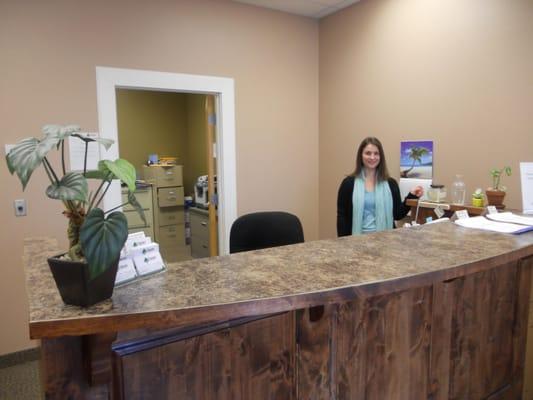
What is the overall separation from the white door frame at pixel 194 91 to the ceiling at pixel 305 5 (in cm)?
71

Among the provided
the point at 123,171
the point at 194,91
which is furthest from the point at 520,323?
the point at 194,91

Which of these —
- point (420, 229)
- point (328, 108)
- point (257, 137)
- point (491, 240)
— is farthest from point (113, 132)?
point (491, 240)

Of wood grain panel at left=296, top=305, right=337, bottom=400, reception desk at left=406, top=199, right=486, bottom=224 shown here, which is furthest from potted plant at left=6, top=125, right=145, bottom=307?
reception desk at left=406, top=199, right=486, bottom=224

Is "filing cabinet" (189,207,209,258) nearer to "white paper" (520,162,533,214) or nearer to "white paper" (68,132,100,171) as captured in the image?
"white paper" (68,132,100,171)

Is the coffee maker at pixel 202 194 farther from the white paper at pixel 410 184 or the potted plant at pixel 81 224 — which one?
the potted plant at pixel 81 224

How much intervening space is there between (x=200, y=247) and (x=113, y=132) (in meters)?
2.41

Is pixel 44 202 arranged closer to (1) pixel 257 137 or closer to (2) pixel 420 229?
(1) pixel 257 137

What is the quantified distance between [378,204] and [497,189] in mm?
712

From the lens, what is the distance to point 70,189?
2.75ft

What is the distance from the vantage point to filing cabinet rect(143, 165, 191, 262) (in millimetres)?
5281

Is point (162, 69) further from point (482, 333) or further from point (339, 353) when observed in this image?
point (482, 333)

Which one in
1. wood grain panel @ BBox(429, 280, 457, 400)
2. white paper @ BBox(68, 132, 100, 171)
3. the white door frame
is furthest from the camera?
the white door frame

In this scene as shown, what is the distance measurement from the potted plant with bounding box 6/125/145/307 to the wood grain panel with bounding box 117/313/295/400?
21 cm

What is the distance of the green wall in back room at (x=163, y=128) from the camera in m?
5.63
